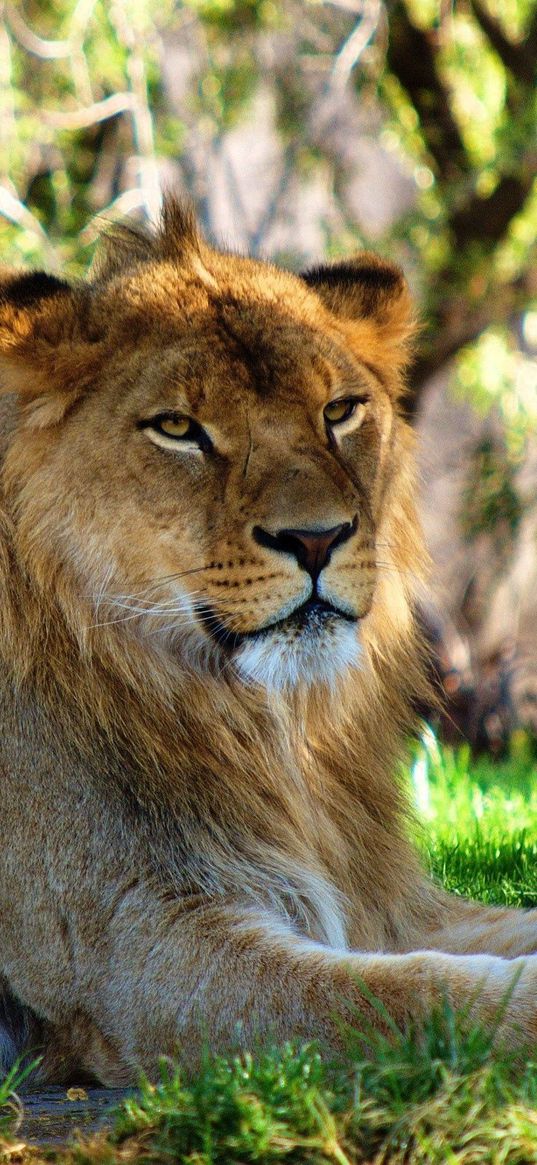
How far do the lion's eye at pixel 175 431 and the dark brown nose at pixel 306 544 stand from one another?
0.31m

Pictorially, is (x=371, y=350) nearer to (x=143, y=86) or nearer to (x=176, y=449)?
(x=176, y=449)

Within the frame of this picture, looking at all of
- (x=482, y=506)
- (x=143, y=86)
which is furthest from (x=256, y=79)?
(x=482, y=506)

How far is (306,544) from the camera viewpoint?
115 inches

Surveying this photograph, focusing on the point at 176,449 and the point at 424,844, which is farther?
the point at 424,844

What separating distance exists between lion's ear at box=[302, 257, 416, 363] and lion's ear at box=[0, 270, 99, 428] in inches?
28.5

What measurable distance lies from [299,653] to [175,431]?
1.79ft

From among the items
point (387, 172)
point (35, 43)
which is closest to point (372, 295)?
point (35, 43)

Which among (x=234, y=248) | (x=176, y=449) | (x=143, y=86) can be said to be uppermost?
(x=143, y=86)

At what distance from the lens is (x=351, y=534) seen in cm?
302

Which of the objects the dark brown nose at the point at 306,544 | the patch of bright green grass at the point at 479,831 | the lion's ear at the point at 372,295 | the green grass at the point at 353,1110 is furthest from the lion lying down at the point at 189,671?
the patch of bright green grass at the point at 479,831

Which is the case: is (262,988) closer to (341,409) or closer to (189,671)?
(189,671)

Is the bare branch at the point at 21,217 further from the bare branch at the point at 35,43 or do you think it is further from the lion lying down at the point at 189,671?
the lion lying down at the point at 189,671

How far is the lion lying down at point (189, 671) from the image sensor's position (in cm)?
287

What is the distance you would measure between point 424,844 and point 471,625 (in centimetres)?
746
